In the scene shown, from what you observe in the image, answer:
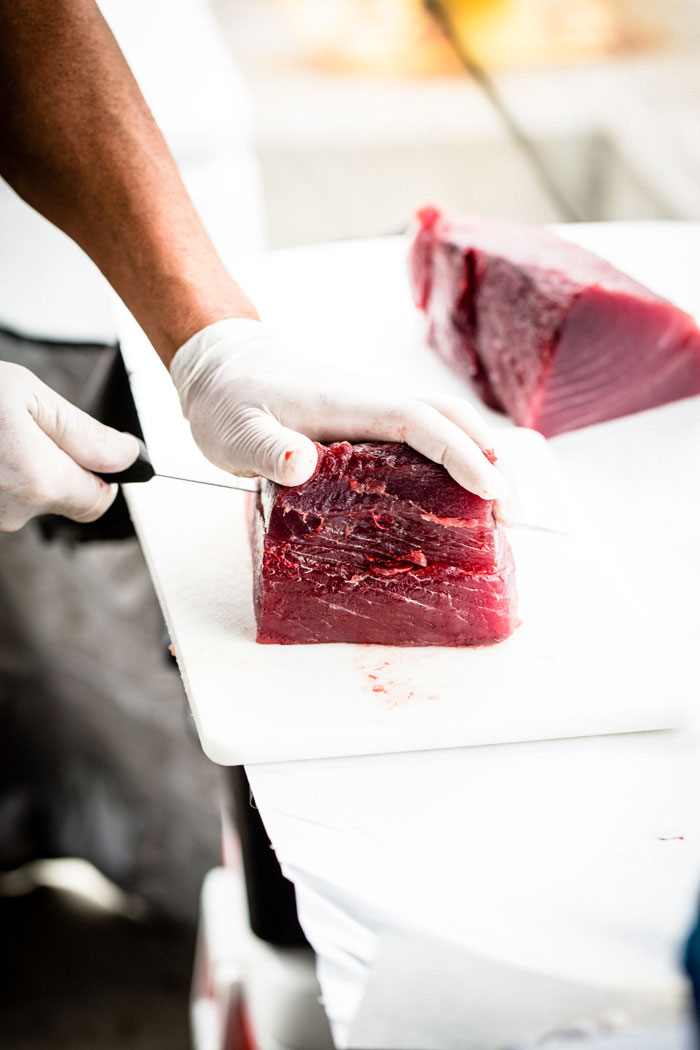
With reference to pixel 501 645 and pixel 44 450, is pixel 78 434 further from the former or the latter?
pixel 501 645

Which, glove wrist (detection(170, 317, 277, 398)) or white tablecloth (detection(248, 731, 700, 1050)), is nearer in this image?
white tablecloth (detection(248, 731, 700, 1050))

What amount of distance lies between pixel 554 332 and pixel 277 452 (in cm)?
88

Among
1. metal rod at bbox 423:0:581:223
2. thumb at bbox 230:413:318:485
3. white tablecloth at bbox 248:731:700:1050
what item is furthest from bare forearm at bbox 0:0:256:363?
metal rod at bbox 423:0:581:223

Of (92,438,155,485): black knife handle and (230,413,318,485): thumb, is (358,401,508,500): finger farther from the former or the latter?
(92,438,155,485): black knife handle

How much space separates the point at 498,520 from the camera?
1.66 metres

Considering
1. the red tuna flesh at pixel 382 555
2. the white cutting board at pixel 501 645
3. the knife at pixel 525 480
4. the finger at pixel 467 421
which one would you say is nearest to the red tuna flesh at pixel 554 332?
the white cutting board at pixel 501 645

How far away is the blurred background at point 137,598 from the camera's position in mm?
2982

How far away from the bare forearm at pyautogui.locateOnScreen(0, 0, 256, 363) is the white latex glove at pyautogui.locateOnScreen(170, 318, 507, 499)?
0.15m

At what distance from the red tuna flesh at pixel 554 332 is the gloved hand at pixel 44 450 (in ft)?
3.07

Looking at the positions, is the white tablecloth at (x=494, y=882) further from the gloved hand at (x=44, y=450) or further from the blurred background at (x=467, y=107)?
the blurred background at (x=467, y=107)

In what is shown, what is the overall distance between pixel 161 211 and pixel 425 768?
119cm

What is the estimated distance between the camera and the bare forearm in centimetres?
202

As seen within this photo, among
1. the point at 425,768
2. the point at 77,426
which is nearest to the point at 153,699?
the point at 77,426

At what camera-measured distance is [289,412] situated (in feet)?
5.80
